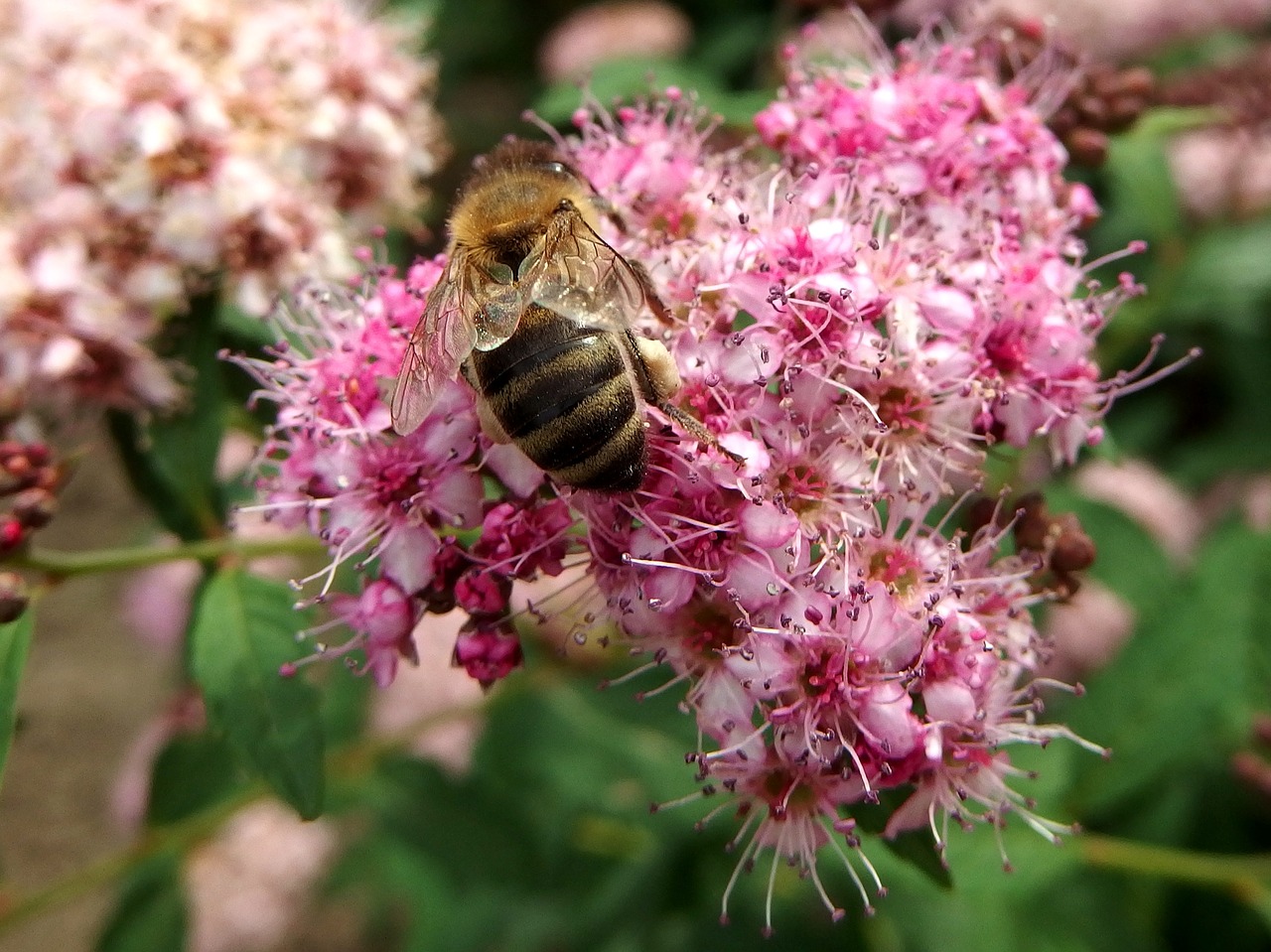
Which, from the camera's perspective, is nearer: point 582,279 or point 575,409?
point 575,409

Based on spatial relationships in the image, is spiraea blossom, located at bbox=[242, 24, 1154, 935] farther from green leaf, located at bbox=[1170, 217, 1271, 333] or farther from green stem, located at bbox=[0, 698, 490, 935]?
green leaf, located at bbox=[1170, 217, 1271, 333]

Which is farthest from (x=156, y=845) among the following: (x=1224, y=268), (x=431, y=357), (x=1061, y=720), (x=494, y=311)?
(x=1224, y=268)

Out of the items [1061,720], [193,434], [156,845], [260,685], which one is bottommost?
[156,845]

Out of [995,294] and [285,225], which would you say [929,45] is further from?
[285,225]

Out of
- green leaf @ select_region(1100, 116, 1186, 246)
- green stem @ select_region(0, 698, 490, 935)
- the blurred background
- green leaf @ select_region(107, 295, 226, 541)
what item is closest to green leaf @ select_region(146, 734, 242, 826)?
green stem @ select_region(0, 698, 490, 935)

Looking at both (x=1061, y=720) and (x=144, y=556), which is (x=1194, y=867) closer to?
(x=1061, y=720)

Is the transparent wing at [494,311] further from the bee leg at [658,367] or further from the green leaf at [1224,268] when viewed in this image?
the green leaf at [1224,268]

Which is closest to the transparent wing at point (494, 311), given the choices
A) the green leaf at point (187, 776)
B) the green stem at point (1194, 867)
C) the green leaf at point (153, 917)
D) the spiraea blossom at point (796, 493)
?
the spiraea blossom at point (796, 493)
